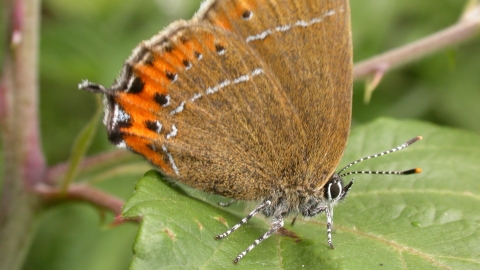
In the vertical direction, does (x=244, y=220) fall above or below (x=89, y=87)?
below

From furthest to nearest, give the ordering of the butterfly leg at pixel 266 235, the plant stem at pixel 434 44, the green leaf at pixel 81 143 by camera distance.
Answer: the plant stem at pixel 434 44 → the green leaf at pixel 81 143 → the butterfly leg at pixel 266 235

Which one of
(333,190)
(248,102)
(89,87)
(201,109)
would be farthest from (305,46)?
(89,87)

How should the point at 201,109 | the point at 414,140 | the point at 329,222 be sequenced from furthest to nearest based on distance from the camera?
1. the point at 414,140
2. the point at 201,109
3. the point at 329,222

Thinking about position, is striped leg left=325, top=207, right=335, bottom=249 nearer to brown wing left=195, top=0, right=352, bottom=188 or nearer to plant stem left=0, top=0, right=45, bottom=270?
brown wing left=195, top=0, right=352, bottom=188

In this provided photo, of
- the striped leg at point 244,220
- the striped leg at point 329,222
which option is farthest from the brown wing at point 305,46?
the striped leg at point 244,220

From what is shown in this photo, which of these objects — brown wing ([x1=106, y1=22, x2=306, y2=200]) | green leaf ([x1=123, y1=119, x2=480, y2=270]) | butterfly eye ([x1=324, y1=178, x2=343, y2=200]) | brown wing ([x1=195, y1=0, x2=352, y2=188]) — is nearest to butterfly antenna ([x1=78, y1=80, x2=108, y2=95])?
brown wing ([x1=106, y1=22, x2=306, y2=200])

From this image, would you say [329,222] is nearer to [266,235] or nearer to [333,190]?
[333,190]

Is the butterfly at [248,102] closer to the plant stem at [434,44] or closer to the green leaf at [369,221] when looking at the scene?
the green leaf at [369,221]
